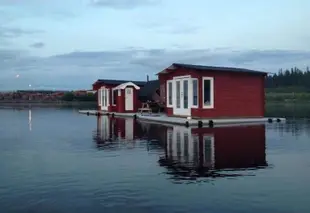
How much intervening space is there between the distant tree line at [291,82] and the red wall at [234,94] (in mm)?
77016

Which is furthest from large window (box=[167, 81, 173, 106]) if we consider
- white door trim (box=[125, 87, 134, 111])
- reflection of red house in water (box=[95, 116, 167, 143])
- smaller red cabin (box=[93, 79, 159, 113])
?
white door trim (box=[125, 87, 134, 111])

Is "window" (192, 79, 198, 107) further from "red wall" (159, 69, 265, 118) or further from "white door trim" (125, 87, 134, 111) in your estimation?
"white door trim" (125, 87, 134, 111)

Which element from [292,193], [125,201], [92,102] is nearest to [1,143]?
[125,201]

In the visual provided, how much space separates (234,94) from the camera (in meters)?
20.7

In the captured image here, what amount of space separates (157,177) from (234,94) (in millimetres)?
14628

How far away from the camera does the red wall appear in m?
19.9

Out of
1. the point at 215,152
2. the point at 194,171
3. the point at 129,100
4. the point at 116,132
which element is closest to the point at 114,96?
the point at 129,100

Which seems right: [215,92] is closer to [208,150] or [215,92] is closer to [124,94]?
[208,150]

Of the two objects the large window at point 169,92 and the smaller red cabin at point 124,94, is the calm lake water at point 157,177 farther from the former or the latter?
the smaller red cabin at point 124,94

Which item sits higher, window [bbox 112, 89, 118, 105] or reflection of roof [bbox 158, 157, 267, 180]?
window [bbox 112, 89, 118, 105]

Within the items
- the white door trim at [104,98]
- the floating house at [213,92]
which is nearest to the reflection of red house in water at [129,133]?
the floating house at [213,92]

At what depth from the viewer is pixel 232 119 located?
19703 mm

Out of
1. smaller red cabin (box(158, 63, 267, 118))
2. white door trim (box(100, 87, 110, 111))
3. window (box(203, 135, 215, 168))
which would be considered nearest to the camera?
window (box(203, 135, 215, 168))

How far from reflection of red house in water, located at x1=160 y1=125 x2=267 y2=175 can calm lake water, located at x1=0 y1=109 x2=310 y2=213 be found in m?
0.02
